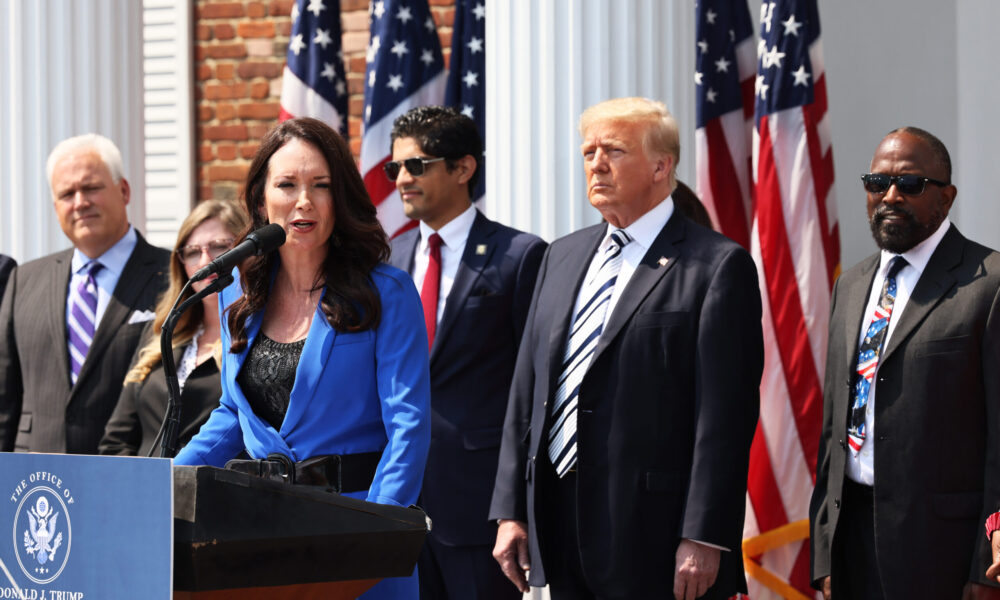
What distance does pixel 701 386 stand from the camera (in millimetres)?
2691

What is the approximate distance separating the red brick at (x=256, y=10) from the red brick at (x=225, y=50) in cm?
17

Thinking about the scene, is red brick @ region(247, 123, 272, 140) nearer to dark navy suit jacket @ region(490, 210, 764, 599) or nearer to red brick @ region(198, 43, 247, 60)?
red brick @ region(198, 43, 247, 60)

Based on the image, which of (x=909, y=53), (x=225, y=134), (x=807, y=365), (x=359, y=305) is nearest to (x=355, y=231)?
(x=359, y=305)

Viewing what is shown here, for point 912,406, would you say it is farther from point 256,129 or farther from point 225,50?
point 225,50

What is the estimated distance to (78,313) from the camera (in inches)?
155

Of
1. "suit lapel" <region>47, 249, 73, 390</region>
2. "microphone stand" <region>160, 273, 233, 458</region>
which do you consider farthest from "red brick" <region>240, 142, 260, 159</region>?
"microphone stand" <region>160, 273, 233, 458</region>

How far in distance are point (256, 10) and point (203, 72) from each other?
459mm

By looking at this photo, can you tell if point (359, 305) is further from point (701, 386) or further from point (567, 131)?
point (567, 131)

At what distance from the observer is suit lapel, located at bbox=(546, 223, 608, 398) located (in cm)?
287

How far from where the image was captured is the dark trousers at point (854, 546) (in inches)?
117

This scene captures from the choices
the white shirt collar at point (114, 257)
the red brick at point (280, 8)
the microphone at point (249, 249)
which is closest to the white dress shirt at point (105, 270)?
the white shirt collar at point (114, 257)

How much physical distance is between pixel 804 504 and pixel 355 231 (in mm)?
2885

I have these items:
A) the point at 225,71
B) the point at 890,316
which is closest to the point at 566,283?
the point at 890,316

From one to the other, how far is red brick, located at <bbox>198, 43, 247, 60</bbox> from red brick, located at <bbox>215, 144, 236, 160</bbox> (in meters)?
0.49
